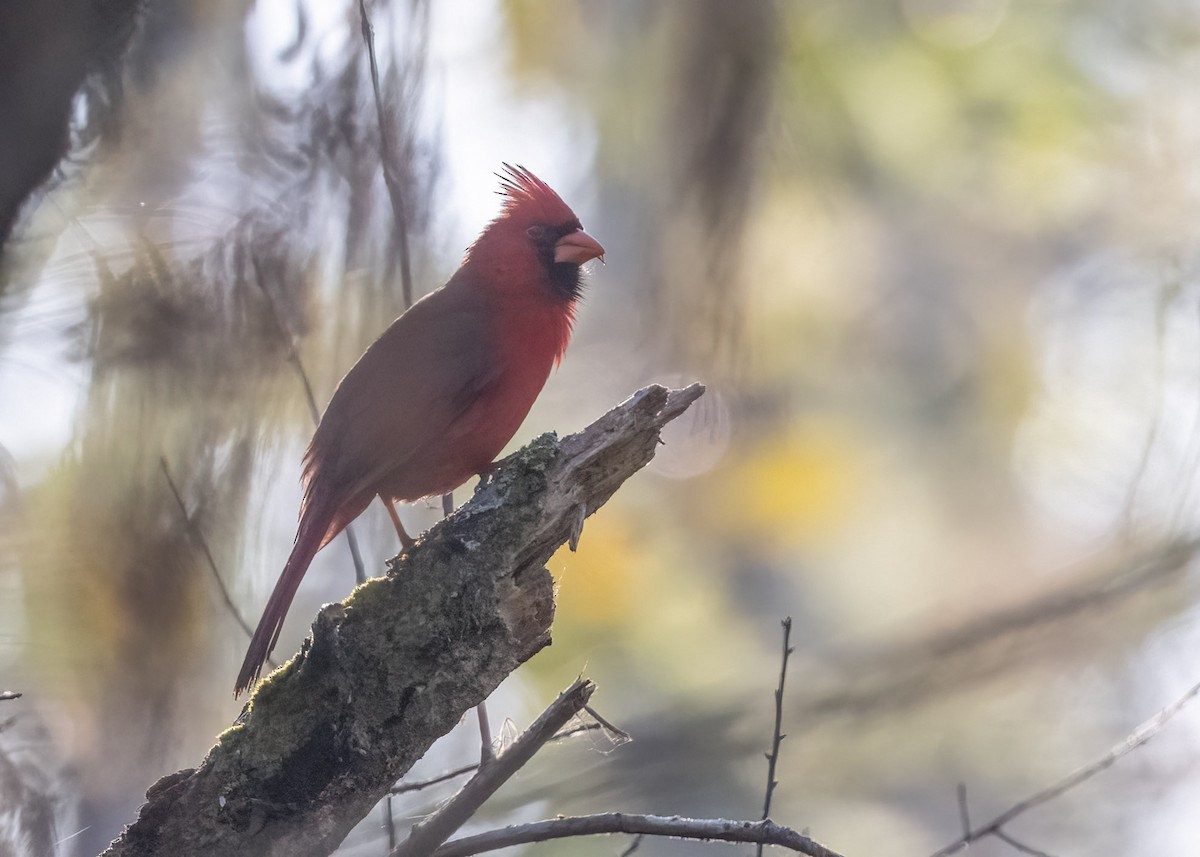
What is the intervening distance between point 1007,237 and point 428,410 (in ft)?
9.59

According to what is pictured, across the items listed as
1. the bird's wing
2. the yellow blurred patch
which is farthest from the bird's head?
the yellow blurred patch

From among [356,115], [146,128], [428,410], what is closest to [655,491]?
[428,410]

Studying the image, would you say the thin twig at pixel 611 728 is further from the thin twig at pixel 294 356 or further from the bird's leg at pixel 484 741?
the thin twig at pixel 294 356

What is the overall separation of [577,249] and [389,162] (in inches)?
40.9

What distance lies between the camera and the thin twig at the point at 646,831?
1.80 meters

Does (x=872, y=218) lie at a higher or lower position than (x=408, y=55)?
higher

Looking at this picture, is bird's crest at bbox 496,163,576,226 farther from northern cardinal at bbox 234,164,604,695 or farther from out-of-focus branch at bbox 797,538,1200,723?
out-of-focus branch at bbox 797,538,1200,723

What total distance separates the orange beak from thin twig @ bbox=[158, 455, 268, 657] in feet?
5.09

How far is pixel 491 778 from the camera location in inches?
81.2

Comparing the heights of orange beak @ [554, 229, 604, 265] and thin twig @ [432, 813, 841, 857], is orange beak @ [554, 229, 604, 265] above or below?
above

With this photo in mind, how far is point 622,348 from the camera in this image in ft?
11.9

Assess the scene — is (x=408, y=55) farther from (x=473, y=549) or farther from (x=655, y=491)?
(x=655, y=491)

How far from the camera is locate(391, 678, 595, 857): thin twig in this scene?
Result: 1.98 meters

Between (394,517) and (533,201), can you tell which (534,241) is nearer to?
(533,201)
